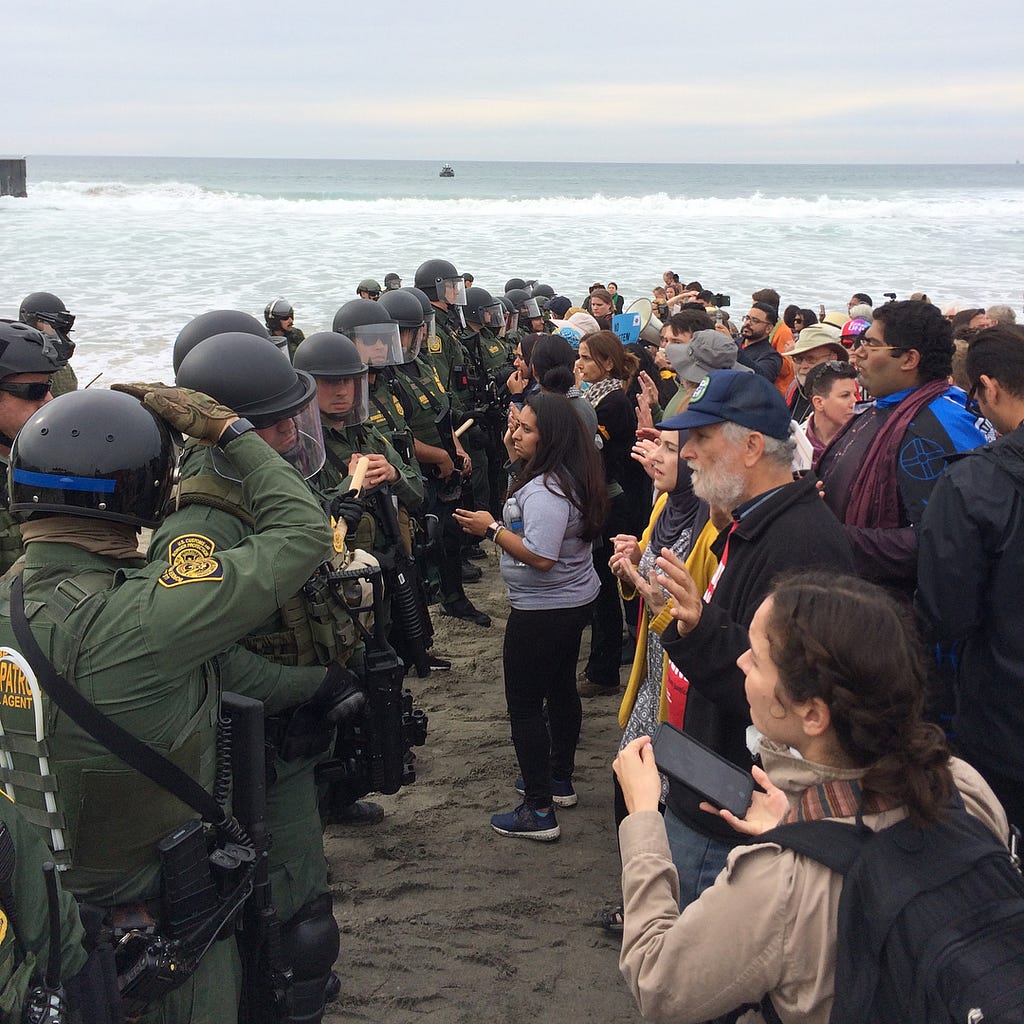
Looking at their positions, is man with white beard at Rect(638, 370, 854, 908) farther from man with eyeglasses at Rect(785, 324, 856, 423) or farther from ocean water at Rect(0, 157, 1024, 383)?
ocean water at Rect(0, 157, 1024, 383)

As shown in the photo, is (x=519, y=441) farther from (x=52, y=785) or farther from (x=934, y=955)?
(x=934, y=955)

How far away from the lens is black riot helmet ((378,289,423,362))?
269 inches

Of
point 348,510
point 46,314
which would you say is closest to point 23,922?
point 348,510

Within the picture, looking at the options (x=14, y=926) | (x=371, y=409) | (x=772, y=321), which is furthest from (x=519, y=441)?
(x=772, y=321)

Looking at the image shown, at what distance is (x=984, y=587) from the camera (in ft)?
9.43

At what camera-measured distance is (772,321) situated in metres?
8.76

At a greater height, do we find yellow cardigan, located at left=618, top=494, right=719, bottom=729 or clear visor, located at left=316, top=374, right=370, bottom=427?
clear visor, located at left=316, top=374, right=370, bottom=427

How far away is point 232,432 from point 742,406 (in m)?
1.42

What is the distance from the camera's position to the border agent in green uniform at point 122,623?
211 cm

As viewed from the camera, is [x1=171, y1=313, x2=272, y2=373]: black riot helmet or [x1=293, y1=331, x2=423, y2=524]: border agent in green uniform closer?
[x1=171, y1=313, x2=272, y2=373]: black riot helmet

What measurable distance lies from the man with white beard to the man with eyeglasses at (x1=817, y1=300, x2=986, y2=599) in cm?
94

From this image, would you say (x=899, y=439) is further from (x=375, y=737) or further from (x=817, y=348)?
(x=817, y=348)

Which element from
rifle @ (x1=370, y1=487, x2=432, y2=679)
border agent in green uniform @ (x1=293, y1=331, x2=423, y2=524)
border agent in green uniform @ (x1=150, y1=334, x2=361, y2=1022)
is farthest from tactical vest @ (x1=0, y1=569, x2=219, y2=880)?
border agent in green uniform @ (x1=293, y1=331, x2=423, y2=524)

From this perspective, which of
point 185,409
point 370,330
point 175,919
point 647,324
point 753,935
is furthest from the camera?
point 647,324
